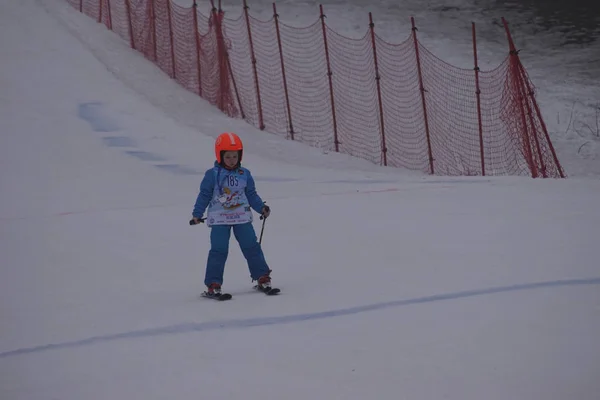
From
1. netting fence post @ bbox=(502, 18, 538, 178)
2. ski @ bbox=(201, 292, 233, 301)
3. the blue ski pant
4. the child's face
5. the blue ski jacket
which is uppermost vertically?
netting fence post @ bbox=(502, 18, 538, 178)

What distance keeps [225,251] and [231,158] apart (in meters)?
0.76

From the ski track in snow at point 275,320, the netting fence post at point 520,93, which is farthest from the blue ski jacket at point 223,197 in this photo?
the netting fence post at point 520,93

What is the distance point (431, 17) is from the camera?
3647 cm

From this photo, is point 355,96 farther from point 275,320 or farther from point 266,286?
point 275,320

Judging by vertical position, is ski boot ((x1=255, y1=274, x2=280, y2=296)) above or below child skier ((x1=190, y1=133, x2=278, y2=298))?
below

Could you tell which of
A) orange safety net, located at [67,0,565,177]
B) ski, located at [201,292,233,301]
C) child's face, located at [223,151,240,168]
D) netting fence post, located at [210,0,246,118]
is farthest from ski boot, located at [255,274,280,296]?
netting fence post, located at [210,0,246,118]

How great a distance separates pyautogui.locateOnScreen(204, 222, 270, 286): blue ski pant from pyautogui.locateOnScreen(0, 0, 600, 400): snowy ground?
0.22 meters

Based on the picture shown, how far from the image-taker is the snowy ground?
6.30m

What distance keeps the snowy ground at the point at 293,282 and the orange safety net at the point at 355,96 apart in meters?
2.90

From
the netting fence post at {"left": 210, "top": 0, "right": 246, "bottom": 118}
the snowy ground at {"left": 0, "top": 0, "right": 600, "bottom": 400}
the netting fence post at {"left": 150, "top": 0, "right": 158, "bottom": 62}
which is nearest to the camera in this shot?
the snowy ground at {"left": 0, "top": 0, "right": 600, "bottom": 400}

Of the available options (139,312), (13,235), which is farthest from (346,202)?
(139,312)

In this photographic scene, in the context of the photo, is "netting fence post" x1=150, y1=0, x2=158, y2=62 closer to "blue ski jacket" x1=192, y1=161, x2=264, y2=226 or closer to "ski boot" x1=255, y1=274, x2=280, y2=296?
"blue ski jacket" x1=192, y1=161, x2=264, y2=226

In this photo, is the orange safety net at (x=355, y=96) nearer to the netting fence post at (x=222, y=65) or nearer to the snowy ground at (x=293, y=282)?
the netting fence post at (x=222, y=65)

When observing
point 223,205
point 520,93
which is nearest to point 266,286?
point 223,205
